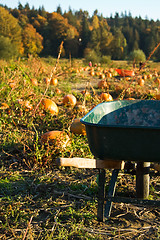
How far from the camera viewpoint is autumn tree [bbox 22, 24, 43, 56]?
30.9 metres

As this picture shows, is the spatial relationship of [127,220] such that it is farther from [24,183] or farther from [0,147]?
[0,147]

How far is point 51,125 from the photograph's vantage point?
4379mm

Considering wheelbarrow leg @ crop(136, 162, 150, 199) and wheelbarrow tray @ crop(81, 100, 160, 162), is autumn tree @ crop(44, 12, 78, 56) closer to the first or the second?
wheelbarrow leg @ crop(136, 162, 150, 199)

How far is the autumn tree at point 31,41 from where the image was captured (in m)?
30.9

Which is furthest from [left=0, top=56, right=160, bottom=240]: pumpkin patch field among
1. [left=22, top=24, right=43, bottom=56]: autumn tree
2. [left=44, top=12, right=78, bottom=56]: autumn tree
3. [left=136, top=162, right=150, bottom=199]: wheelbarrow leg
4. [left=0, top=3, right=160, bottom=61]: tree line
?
[left=44, top=12, right=78, bottom=56]: autumn tree

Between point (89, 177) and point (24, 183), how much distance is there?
74cm

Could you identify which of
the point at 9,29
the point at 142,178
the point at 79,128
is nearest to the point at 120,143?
the point at 142,178

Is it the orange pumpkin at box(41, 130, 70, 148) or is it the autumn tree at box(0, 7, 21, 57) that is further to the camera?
the autumn tree at box(0, 7, 21, 57)

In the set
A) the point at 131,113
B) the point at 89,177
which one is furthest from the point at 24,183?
the point at 131,113

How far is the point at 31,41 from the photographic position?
31.9 meters

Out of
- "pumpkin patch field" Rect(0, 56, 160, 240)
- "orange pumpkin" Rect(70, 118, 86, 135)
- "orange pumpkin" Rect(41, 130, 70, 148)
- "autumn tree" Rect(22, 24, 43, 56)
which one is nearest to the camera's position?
"pumpkin patch field" Rect(0, 56, 160, 240)

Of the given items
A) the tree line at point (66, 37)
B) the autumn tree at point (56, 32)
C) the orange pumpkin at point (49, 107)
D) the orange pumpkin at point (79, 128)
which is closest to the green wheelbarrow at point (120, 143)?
the orange pumpkin at point (79, 128)

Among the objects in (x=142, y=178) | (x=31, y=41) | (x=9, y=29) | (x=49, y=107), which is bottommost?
(x=142, y=178)

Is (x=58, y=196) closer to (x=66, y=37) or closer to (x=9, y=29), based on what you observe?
(x=9, y=29)
